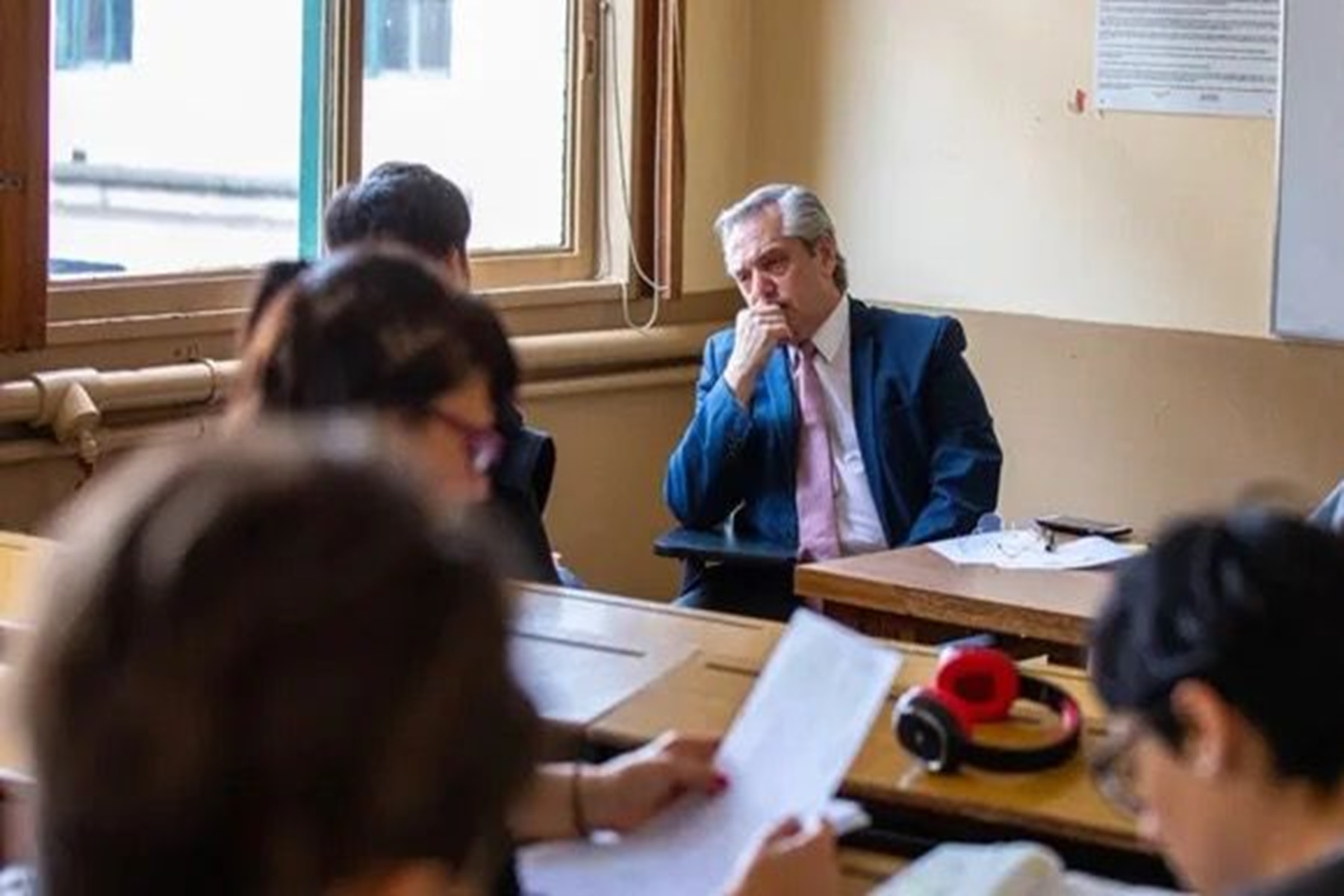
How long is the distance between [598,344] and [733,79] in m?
0.71

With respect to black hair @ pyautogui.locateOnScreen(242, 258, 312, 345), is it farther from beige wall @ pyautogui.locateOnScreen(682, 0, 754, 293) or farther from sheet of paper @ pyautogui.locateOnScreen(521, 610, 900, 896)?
beige wall @ pyautogui.locateOnScreen(682, 0, 754, 293)

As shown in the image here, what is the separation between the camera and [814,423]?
13.4ft

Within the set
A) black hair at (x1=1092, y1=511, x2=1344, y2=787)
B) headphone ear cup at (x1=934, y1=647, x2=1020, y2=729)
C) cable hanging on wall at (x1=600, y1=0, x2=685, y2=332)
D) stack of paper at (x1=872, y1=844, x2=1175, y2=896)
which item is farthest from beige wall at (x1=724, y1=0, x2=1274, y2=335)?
black hair at (x1=1092, y1=511, x2=1344, y2=787)

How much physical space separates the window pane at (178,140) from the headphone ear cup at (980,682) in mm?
2273

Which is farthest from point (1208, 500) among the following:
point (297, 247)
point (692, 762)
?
point (692, 762)

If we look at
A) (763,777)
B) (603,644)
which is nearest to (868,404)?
(603,644)

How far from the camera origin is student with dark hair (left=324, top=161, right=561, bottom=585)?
2.90m

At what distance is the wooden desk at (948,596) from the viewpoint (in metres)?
3.29

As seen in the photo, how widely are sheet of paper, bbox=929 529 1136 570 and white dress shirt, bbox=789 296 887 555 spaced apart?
234 millimetres

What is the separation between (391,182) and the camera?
323cm

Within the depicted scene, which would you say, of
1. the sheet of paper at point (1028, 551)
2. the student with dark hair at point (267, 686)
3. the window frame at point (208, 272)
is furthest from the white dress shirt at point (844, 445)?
the student with dark hair at point (267, 686)

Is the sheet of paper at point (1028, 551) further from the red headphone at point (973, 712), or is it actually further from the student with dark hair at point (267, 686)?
the student with dark hair at point (267, 686)

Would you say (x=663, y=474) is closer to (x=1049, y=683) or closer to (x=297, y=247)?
(x=297, y=247)

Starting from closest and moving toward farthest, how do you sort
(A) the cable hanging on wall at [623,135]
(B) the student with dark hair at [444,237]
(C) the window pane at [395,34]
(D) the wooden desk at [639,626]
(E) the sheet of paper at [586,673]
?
1. (E) the sheet of paper at [586,673]
2. (D) the wooden desk at [639,626]
3. (B) the student with dark hair at [444,237]
4. (C) the window pane at [395,34]
5. (A) the cable hanging on wall at [623,135]
